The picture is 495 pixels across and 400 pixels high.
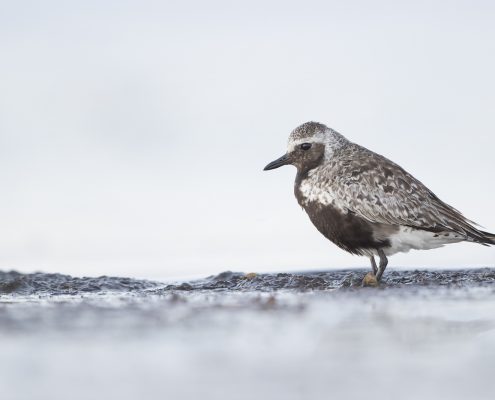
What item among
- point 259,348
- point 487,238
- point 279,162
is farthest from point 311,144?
point 259,348

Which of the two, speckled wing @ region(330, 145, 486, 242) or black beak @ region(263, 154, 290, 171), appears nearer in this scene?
speckled wing @ region(330, 145, 486, 242)

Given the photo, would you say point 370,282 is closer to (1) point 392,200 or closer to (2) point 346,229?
(2) point 346,229

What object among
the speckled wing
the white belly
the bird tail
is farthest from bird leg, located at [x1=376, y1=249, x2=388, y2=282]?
the bird tail

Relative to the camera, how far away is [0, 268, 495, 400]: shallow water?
4.23 m

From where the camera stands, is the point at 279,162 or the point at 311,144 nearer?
the point at 311,144

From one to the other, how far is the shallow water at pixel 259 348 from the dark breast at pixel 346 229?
2.59m

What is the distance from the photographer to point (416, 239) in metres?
11.2

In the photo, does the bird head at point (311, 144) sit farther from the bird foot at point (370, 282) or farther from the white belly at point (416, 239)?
the bird foot at point (370, 282)

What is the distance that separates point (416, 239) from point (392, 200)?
638mm

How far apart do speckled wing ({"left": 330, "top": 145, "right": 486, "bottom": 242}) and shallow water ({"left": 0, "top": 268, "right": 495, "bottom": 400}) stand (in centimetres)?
256

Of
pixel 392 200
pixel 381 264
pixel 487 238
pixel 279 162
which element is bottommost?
pixel 381 264

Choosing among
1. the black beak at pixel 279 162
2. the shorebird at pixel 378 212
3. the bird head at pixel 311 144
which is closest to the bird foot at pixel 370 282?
the shorebird at pixel 378 212

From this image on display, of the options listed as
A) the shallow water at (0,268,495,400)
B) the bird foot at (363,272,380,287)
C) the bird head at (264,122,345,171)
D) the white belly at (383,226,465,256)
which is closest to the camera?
the shallow water at (0,268,495,400)

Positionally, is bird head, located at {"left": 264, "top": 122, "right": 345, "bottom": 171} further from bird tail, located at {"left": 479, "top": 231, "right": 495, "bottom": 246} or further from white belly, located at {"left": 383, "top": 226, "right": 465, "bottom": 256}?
bird tail, located at {"left": 479, "top": 231, "right": 495, "bottom": 246}
